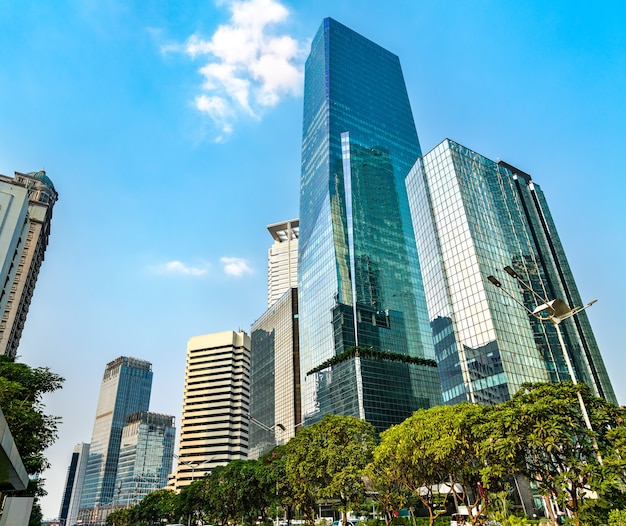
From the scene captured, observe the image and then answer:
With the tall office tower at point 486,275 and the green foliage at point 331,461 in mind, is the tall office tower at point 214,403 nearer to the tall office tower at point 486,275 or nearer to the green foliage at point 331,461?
the tall office tower at point 486,275

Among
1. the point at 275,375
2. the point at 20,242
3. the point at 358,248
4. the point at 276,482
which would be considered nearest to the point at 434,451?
the point at 276,482

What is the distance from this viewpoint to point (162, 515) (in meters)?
90.8

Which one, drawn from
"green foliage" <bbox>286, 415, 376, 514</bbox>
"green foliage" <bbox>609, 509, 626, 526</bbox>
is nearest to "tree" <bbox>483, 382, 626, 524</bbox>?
"green foliage" <bbox>609, 509, 626, 526</bbox>

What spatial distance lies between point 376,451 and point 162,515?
70.7 meters

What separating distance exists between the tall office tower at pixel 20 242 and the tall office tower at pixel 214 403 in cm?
7786

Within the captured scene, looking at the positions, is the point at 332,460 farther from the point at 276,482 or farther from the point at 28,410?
the point at 28,410

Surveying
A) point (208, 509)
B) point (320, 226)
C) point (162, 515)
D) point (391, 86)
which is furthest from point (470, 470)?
point (391, 86)

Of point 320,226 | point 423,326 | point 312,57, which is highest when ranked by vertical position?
point 312,57

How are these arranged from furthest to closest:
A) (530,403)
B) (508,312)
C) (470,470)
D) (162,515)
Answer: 1. (162,515)
2. (508,312)
3. (470,470)
4. (530,403)

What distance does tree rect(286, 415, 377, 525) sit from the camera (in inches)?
1575

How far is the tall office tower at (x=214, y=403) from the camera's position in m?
158

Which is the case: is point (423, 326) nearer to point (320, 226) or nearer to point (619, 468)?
point (320, 226)

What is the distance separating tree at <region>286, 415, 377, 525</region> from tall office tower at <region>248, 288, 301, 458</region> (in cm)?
9633

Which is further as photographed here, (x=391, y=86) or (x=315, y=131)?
(x=391, y=86)
